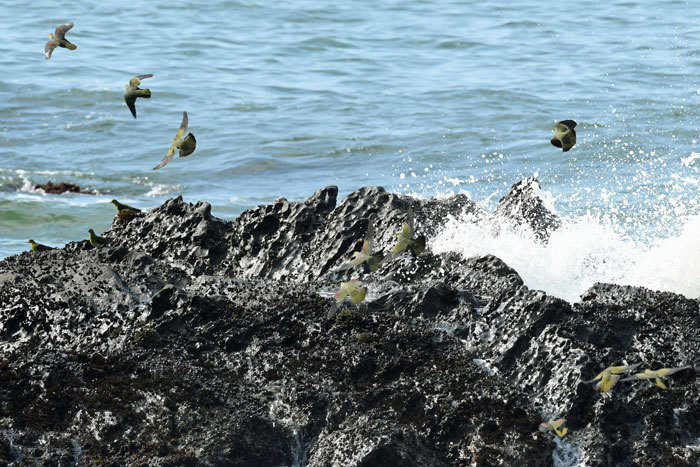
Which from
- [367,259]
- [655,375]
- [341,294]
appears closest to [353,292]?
[341,294]

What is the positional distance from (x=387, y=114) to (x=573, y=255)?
10425 mm

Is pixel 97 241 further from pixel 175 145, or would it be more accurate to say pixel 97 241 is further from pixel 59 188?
pixel 59 188

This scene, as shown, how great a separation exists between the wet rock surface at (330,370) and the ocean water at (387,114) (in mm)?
1259

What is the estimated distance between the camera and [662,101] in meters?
16.3

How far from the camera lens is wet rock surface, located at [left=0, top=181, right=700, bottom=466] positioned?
15.7 ft

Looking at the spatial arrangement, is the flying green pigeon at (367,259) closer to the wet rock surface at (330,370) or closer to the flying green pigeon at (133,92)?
the wet rock surface at (330,370)

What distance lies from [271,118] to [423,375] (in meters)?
12.3

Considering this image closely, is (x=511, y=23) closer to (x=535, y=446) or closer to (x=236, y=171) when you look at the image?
(x=236, y=171)

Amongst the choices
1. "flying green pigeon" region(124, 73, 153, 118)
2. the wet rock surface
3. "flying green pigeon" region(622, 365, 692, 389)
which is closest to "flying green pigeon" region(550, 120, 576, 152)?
the wet rock surface

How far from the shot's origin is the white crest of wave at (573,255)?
667cm

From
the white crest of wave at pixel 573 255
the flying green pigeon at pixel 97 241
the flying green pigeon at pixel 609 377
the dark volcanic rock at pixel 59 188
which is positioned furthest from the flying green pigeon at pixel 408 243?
the dark volcanic rock at pixel 59 188

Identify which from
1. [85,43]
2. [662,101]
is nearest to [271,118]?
[662,101]

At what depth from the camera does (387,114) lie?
55.8ft

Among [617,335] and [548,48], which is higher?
[617,335]
